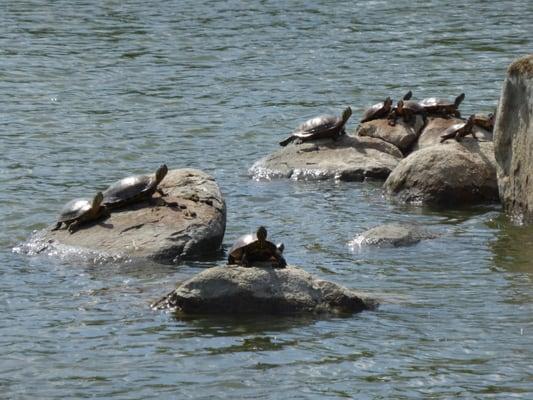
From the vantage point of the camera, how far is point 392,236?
10492 mm

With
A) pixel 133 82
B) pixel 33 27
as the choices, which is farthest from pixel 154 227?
pixel 33 27

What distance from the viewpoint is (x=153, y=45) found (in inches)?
864

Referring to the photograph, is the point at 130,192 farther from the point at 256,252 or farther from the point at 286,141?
the point at 286,141

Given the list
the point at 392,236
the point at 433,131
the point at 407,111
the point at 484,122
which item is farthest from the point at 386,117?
the point at 392,236

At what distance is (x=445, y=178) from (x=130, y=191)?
122 inches

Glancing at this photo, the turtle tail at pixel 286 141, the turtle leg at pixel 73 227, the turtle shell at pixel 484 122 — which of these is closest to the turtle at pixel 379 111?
the turtle tail at pixel 286 141

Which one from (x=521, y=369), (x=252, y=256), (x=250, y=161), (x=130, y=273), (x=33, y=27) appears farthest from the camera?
(x=33, y=27)

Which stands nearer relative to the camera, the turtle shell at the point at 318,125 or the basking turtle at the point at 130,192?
the basking turtle at the point at 130,192

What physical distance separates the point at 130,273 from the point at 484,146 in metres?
4.53

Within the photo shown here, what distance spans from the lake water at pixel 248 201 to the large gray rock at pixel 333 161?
1.04 ft

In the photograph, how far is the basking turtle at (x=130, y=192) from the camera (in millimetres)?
10609

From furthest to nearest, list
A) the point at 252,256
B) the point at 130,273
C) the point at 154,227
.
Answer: the point at 154,227
the point at 130,273
the point at 252,256

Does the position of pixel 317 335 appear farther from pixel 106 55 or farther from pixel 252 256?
pixel 106 55

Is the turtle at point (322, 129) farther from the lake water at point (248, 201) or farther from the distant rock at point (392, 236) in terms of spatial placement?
the distant rock at point (392, 236)
